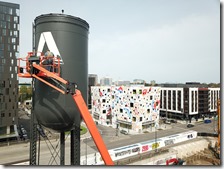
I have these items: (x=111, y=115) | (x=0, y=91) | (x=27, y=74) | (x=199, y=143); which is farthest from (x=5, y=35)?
(x=199, y=143)

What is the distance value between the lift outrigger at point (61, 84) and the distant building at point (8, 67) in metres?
23.4

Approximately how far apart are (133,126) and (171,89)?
16003mm

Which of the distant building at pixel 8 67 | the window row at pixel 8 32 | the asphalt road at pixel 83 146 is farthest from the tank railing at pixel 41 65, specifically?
the window row at pixel 8 32

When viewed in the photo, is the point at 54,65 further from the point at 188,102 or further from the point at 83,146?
the point at 188,102

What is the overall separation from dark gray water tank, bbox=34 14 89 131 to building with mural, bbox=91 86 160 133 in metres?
26.9

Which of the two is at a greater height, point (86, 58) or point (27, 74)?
point (86, 58)

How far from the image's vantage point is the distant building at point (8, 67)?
77.6 feet

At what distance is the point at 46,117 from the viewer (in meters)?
4.04

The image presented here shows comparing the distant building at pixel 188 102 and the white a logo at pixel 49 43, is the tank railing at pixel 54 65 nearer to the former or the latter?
the white a logo at pixel 49 43

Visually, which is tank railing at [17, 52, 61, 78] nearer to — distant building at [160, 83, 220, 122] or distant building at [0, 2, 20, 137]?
distant building at [0, 2, 20, 137]

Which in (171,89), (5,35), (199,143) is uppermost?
(5,35)

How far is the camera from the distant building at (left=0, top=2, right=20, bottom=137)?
23.6 m

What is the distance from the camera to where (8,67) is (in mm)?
24094

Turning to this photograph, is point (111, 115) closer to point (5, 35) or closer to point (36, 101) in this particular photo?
point (5, 35)
